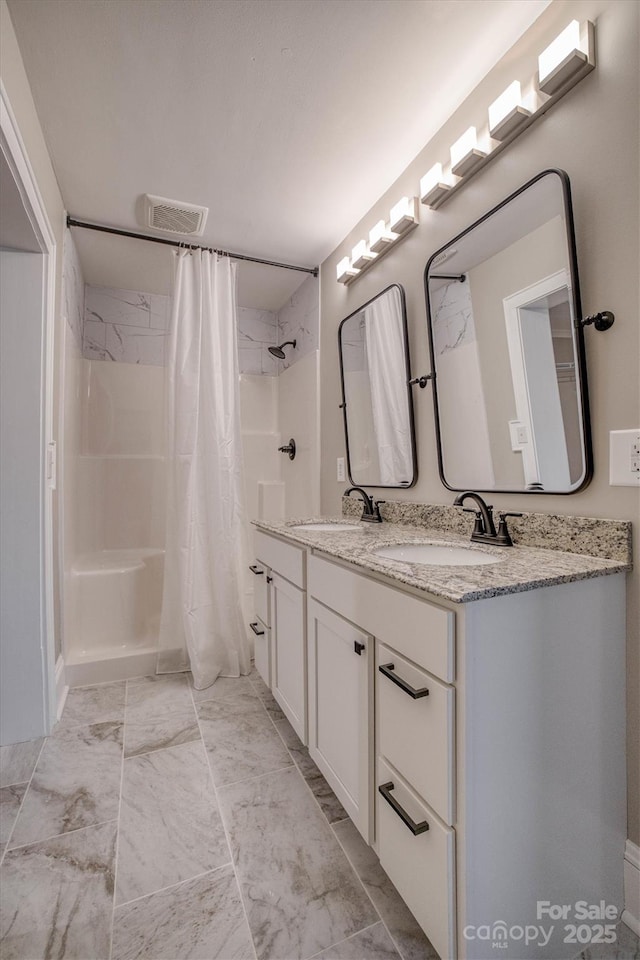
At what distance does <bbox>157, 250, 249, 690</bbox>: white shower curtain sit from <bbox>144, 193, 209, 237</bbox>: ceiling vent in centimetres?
13

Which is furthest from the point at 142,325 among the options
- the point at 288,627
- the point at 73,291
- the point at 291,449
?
the point at 288,627

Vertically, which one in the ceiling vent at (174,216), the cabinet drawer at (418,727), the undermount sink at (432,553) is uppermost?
the ceiling vent at (174,216)

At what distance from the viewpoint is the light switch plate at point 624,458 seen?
0.96m

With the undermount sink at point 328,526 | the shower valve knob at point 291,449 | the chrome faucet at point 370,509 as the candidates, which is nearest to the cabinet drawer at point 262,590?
the undermount sink at point 328,526

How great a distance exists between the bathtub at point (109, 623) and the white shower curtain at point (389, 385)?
4.88ft

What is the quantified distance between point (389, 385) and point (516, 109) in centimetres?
94

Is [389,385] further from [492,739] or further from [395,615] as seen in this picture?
[492,739]

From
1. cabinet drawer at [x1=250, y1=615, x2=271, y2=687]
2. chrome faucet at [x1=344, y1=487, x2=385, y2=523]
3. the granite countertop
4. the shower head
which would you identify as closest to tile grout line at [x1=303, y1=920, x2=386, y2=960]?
the granite countertop

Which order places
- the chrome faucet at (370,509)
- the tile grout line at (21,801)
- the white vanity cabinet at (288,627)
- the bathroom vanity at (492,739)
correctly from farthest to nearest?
1. the chrome faucet at (370,509)
2. the white vanity cabinet at (288,627)
3. the tile grout line at (21,801)
4. the bathroom vanity at (492,739)

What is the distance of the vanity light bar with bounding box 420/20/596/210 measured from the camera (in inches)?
41.1

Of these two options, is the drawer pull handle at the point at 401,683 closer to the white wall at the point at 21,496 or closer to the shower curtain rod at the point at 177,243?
the white wall at the point at 21,496

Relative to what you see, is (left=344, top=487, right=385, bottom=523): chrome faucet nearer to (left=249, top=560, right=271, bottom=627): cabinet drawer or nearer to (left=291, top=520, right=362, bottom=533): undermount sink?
(left=291, top=520, right=362, bottom=533): undermount sink

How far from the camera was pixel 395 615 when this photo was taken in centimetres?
94

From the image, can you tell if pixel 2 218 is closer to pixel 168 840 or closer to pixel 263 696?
pixel 168 840
